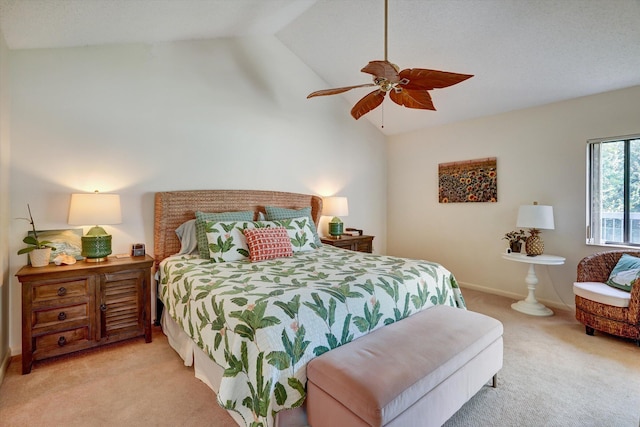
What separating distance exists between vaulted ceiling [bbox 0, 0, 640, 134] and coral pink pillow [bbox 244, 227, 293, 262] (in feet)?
6.74

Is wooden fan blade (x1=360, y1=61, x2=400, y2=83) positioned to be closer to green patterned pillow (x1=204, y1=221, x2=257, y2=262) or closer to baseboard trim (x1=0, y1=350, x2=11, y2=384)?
green patterned pillow (x1=204, y1=221, x2=257, y2=262)

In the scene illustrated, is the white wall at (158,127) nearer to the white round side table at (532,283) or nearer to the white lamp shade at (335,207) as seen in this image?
the white lamp shade at (335,207)

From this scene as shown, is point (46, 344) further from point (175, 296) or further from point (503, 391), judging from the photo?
point (503, 391)

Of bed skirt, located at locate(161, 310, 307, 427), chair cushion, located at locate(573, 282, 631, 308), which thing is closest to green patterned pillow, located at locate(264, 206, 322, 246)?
bed skirt, located at locate(161, 310, 307, 427)

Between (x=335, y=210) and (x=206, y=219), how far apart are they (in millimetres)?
1834

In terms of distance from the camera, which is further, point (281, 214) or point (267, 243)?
point (281, 214)

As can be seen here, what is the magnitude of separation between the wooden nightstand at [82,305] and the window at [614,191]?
474 cm

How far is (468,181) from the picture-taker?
4500 mm

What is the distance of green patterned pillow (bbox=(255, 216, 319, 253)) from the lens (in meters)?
3.24

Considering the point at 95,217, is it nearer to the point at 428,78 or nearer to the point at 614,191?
the point at 428,78

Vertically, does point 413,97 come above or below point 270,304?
above

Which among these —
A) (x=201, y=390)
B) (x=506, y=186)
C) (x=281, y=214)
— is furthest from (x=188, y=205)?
(x=506, y=186)

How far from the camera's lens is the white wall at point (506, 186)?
3.53 m

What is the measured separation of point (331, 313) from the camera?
5.73ft
